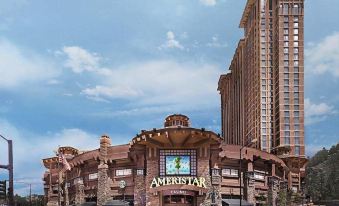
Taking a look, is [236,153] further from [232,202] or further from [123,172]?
[123,172]

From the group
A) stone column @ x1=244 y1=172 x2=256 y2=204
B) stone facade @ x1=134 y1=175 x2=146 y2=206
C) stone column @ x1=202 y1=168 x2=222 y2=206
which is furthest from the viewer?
stone column @ x1=244 y1=172 x2=256 y2=204

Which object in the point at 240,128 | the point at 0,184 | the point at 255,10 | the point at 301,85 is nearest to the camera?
the point at 0,184

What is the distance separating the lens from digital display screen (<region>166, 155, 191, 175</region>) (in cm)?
7700

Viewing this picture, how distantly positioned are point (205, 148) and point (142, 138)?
8.98 m

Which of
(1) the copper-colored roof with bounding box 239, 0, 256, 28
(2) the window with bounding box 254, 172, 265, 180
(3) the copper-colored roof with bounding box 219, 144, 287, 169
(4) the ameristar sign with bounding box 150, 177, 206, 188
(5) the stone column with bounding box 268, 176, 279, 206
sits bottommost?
(5) the stone column with bounding box 268, 176, 279, 206

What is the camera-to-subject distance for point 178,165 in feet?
253

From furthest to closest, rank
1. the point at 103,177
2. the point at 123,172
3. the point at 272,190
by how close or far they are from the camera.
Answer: the point at 272,190
the point at 123,172
the point at 103,177

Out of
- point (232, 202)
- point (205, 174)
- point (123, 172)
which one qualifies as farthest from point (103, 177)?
point (232, 202)

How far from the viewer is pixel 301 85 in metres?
156

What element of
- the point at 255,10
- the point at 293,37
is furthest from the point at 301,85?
the point at 255,10

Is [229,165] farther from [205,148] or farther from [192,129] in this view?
[192,129]

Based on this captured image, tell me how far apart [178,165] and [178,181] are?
2341mm

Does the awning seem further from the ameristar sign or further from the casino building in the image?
the ameristar sign

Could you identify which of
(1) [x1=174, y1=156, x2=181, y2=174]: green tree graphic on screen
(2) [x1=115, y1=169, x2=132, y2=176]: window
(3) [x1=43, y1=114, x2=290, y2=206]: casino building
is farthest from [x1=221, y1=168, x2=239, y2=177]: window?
(2) [x1=115, y1=169, x2=132, y2=176]: window
